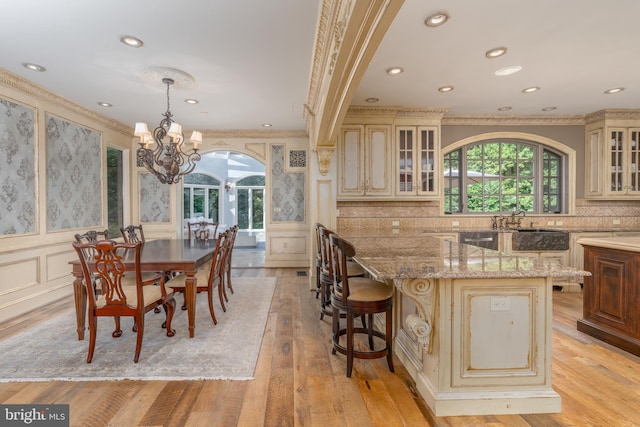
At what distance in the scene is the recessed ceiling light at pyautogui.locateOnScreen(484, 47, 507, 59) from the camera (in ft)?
9.45

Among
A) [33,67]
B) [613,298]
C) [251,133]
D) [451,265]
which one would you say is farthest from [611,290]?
[33,67]

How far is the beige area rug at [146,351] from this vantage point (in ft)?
7.30

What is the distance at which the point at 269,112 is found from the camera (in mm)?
4824

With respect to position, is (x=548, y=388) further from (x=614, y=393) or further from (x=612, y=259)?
(x=612, y=259)

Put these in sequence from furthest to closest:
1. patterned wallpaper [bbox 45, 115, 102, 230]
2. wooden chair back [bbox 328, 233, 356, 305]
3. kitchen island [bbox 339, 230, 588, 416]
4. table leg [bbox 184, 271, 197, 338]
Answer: patterned wallpaper [bbox 45, 115, 102, 230] < table leg [bbox 184, 271, 197, 338] < wooden chair back [bbox 328, 233, 356, 305] < kitchen island [bbox 339, 230, 588, 416]

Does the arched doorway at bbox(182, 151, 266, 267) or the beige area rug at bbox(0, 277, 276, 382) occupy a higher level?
the arched doorway at bbox(182, 151, 266, 267)

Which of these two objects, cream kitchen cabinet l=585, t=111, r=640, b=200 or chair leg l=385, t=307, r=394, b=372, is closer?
chair leg l=385, t=307, r=394, b=372

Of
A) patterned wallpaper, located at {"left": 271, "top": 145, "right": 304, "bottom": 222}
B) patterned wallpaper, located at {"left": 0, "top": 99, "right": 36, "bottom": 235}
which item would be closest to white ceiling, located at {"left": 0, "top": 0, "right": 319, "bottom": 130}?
patterned wallpaper, located at {"left": 0, "top": 99, "right": 36, "bottom": 235}

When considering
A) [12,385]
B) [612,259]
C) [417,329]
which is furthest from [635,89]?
[12,385]

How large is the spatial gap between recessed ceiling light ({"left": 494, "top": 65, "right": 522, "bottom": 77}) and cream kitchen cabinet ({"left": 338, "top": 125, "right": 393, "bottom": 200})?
1.55m

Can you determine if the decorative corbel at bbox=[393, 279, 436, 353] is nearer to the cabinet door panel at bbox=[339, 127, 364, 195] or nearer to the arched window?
the cabinet door panel at bbox=[339, 127, 364, 195]

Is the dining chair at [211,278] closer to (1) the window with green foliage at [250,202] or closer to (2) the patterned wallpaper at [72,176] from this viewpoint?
(2) the patterned wallpaper at [72,176]

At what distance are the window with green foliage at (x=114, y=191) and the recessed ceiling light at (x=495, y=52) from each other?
19.0ft

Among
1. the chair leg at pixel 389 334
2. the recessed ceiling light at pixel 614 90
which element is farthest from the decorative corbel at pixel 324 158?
the recessed ceiling light at pixel 614 90
